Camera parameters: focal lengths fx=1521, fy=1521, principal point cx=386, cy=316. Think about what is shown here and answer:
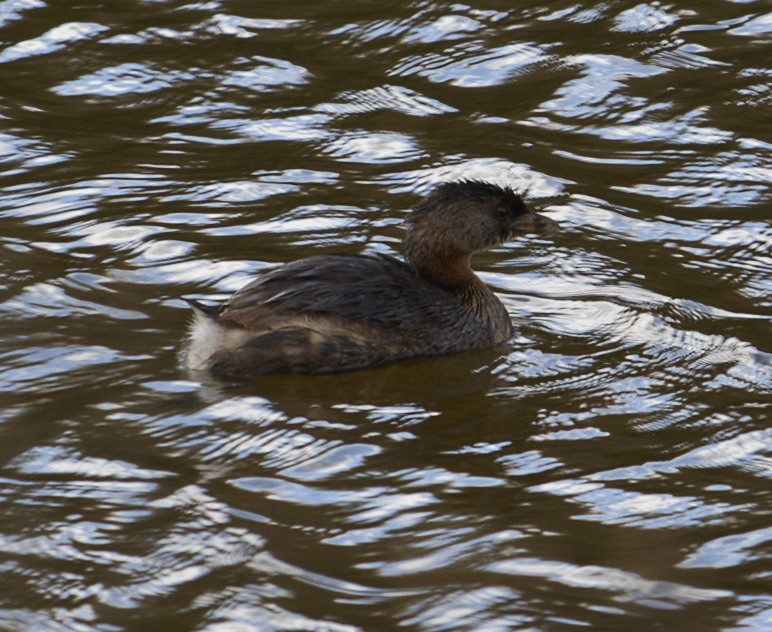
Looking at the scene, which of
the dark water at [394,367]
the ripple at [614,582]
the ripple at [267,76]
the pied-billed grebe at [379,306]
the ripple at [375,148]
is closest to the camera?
the ripple at [614,582]

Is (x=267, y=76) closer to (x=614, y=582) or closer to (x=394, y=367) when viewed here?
(x=394, y=367)

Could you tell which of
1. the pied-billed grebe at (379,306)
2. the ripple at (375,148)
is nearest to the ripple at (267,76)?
the ripple at (375,148)

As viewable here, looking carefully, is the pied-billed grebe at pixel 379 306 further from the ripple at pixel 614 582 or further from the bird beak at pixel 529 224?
the ripple at pixel 614 582

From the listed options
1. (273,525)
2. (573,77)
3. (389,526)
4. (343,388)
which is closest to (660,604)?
(389,526)

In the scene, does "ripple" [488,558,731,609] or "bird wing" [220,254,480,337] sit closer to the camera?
"ripple" [488,558,731,609]

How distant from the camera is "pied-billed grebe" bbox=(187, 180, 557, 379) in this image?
6.32 m

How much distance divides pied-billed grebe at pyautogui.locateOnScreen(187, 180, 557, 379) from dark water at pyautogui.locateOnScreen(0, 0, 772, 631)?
0.15m

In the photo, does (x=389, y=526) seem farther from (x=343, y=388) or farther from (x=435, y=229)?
(x=435, y=229)

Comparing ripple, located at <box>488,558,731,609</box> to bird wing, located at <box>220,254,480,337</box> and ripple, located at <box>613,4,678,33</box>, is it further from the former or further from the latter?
ripple, located at <box>613,4,678,33</box>

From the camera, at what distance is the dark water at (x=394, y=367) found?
4750 millimetres

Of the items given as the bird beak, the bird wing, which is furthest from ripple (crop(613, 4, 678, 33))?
the bird wing

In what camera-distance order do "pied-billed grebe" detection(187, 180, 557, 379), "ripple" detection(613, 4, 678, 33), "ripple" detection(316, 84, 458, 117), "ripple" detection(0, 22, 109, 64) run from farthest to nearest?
"ripple" detection(613, 4, 678, 33)
"ripple" detection(0, 22, 109, 64)
"ripple" detection(316, 84, 458, 117)
"pied-billed grebe" detection(187, 180, 557, 379)

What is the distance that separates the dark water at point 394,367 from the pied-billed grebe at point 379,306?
147 mm

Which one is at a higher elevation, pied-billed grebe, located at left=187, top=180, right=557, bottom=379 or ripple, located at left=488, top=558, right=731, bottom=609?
pied-billed grebe, located at left=187, top=180, right=557, bottom=379
